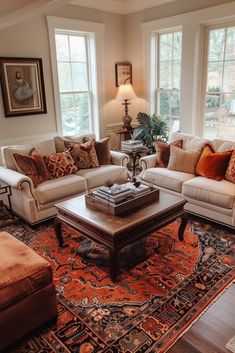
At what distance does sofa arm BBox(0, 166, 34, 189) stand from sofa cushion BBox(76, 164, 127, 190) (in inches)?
31.5

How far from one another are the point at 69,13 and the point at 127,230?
358 centimetres

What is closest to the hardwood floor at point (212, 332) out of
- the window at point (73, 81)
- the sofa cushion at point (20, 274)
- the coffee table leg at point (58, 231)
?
the sofa cushion at point (20, 274)

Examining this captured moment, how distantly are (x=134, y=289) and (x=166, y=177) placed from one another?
65.7 inches

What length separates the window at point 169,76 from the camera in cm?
463

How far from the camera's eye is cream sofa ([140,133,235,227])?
3094 millimetres

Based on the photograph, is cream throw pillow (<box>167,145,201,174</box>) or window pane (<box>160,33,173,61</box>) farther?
window pane (<box>160,33,173,61</box>)

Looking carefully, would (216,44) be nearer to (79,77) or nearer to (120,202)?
(79,77)

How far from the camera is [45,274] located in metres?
1.93

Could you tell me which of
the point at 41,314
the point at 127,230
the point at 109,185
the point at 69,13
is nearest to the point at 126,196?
the point at 109,185

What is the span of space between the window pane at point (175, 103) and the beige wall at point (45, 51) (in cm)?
109

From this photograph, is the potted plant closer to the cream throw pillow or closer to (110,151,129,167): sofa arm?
(110,151,129,167): sofa arm

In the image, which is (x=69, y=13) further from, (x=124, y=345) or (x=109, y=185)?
(x=124, y=345)

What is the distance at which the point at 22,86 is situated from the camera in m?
4.11

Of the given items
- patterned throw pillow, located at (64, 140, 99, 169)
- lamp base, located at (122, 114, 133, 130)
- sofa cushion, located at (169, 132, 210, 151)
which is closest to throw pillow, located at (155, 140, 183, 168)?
sofa cushion, located at (169, 132, 210, 151)
